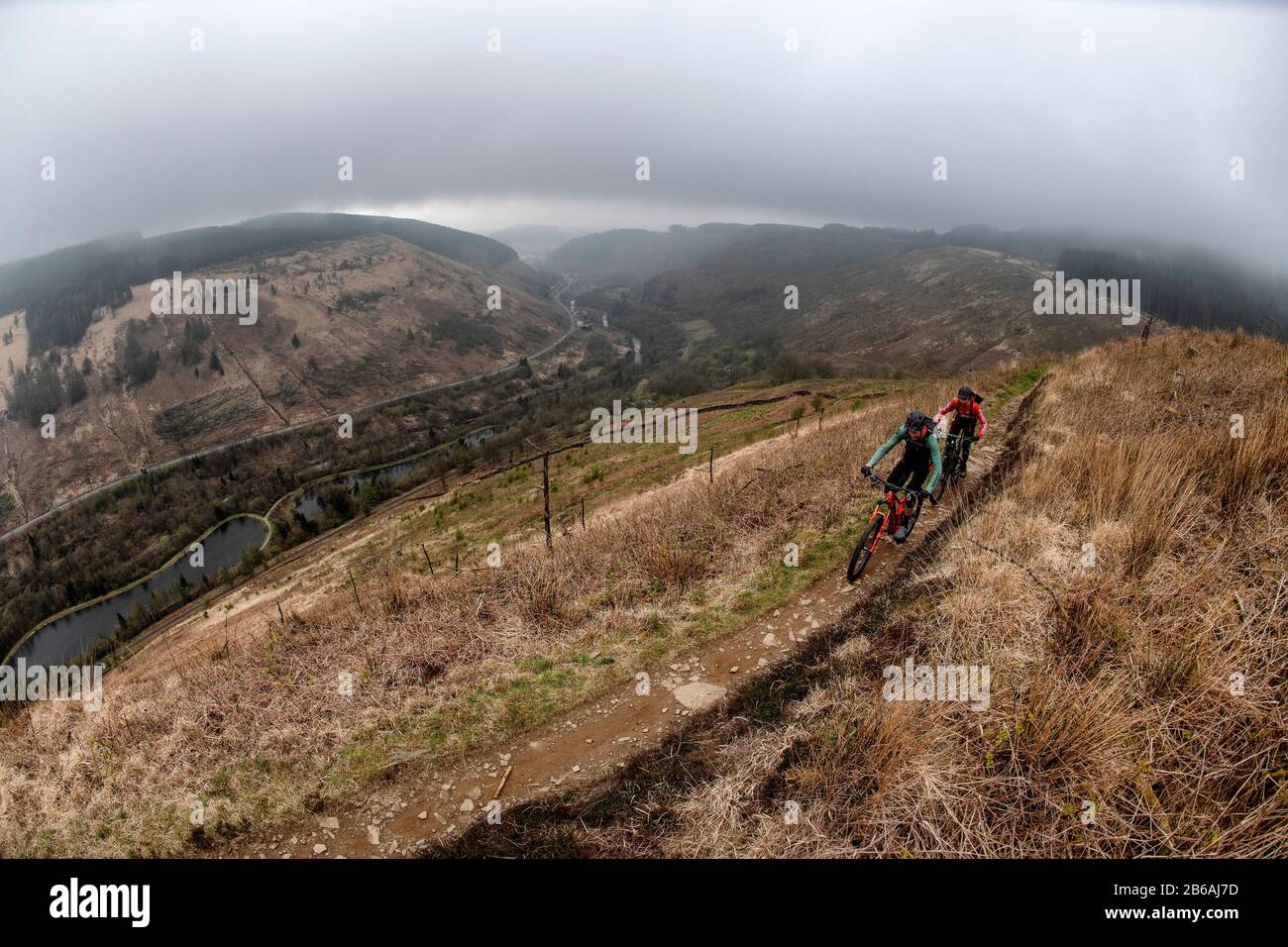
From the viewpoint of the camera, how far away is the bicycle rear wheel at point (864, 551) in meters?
8.12

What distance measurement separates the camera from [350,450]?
118625 mm

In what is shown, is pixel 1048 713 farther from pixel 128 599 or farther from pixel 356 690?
pixel 128 599

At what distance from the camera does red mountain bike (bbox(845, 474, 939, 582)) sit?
814 centimetres

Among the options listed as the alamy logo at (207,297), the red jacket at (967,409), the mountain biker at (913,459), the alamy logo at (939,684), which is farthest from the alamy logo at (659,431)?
the alamy logo at (207,297)

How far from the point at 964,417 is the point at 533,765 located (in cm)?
1057

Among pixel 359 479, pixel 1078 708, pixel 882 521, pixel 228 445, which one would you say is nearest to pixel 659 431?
pixel 882 521

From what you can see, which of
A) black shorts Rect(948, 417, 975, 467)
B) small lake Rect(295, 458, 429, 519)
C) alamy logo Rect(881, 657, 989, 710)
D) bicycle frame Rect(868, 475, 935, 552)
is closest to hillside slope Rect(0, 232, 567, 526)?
small lake Rect(295, 458, 429, 519)

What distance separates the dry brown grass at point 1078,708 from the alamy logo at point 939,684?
0.35 feet

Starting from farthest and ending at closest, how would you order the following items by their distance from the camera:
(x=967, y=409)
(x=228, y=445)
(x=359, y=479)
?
(x=228, y=445)
(x=359, y=479)
(x=967, y=409)

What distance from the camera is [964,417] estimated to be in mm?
11008

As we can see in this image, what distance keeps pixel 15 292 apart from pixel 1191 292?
400668 mm

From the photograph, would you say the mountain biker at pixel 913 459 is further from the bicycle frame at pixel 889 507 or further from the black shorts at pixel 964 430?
the black shorts at pixel 964 430

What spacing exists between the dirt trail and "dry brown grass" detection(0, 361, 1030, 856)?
30 centimetres
